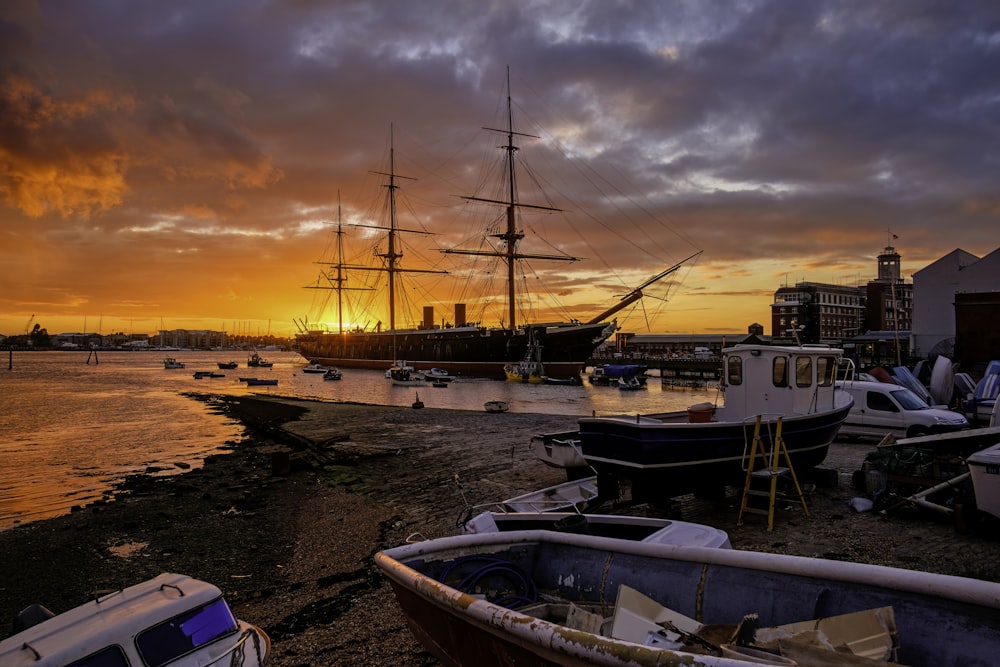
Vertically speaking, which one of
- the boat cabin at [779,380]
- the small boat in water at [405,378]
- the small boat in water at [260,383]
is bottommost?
the small boat in water at [260,383]

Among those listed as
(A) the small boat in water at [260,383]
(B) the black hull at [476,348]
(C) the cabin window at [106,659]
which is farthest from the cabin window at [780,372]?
(A) the small boat in water at [260,383]

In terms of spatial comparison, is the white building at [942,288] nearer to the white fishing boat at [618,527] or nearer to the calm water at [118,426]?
the calm water at [118,426]

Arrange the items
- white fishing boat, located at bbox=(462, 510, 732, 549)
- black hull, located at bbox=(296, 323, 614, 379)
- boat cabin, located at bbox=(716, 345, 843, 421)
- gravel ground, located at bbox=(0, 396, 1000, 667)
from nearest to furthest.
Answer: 1. white fishing boat, located at bbox=(462, 510, 732, 549)
2. gravel ground, located at bbox=(0, 396, 1000, 667)
3. boat cabin, located at bbox=(716, 345, 843, 421)
4. black hull, located at bbox=(296, 323, 614, 379)

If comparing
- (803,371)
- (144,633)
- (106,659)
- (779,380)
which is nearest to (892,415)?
(803,371)

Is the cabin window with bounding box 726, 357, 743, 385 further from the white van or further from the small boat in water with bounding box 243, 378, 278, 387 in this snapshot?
the small boat in water with bounding box 243, 378, 278, 387

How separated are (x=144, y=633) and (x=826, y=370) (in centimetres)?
1305

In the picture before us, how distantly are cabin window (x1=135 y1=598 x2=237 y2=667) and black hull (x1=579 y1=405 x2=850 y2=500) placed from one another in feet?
23.6

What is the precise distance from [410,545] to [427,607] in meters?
0.89

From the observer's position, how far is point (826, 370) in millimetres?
12609

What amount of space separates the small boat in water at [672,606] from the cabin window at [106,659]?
2251mm

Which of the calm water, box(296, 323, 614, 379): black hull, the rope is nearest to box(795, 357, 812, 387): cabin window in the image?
the rope

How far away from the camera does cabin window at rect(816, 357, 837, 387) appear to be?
40.8ft

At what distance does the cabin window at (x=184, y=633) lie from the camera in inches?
195

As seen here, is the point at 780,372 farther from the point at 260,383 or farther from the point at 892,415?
the point at 260,383
